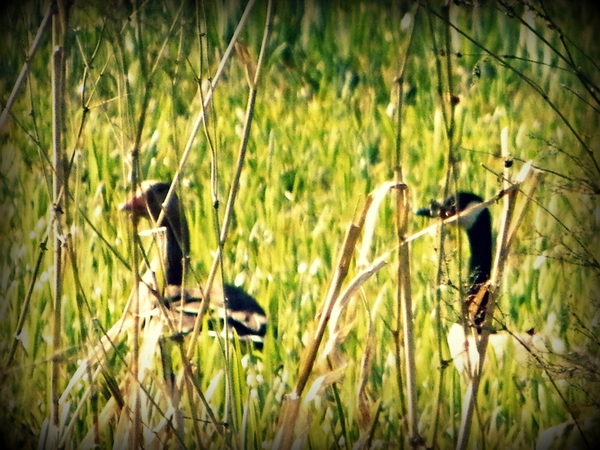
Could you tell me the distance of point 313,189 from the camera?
846 mm

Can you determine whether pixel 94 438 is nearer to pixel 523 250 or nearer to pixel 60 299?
pixel 60 299

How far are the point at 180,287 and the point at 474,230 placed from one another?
484mm

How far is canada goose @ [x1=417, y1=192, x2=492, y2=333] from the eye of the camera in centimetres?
83

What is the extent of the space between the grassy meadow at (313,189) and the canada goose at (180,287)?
0.02 m

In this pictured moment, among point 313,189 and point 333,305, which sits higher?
point 313,189

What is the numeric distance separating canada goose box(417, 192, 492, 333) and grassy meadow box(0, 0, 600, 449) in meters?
0.02

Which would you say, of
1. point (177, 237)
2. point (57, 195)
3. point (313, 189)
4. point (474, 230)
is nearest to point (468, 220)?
point (474, 230)

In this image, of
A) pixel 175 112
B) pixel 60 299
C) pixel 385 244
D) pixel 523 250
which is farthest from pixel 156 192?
pixel 523 250

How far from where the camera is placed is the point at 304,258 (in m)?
0.85

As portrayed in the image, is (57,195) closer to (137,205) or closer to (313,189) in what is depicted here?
(137,205)

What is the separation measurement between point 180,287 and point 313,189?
0.89 feet

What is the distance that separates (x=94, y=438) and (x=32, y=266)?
0.31 meters

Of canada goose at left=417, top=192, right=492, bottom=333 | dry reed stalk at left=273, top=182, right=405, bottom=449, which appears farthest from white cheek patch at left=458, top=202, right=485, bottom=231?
dry reed stalk at left=273, top=182, right=405, bottom=449

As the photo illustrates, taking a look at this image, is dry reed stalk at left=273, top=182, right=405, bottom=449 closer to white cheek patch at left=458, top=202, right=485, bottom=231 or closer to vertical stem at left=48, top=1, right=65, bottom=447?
white cheek patch at left=458, top=202, right=485, bottom=231
